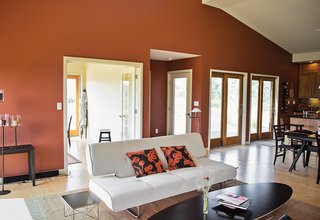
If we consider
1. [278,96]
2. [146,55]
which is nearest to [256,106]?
[278,96]

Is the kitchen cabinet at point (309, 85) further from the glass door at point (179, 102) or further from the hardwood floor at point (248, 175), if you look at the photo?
the glass door at point (179, 102)

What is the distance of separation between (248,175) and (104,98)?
4646 mm

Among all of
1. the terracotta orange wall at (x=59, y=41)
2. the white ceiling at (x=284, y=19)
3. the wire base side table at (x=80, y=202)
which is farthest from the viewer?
the white ceiling at (x=284, y=19)

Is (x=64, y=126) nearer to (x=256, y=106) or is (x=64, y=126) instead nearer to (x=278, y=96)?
(x=256, y=106)

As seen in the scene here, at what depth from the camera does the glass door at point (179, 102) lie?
24.9ft

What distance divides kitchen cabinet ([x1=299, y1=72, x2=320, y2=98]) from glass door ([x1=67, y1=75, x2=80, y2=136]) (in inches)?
313

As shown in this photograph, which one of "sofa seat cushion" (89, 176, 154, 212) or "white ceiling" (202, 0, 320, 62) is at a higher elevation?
"white ceiling" (202, 0, 320, 62)

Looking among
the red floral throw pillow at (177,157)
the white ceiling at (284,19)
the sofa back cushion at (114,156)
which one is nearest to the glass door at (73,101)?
the white ceiling at (284,19)

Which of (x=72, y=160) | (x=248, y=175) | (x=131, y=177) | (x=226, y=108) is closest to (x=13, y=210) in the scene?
(x=131, y=177)

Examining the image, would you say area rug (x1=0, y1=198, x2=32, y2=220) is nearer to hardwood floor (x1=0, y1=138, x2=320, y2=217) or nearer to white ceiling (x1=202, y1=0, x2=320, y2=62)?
hardwood floor (x1=0, y1=138, x2=320, y2=217)

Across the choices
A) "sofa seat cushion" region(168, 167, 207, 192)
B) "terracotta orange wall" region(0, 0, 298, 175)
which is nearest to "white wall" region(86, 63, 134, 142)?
"terracotta orange wall" region(0, 0, 298, 175)

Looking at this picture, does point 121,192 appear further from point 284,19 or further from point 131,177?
point 284,19

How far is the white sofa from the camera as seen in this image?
3121mm

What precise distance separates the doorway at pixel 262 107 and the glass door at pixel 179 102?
219 centimetres
